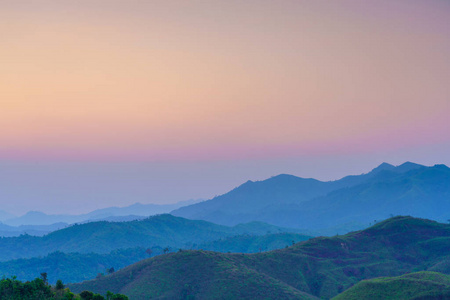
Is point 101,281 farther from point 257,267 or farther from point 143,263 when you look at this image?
point 257,267

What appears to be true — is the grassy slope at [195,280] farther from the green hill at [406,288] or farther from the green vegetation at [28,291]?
the green vegetation at [28,291]

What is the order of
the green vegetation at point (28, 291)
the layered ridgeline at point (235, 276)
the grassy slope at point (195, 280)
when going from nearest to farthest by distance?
the green vegetation at point (28, 291), the grassy slope at point (195, 280), the layered ridgeline at point (235, 276)

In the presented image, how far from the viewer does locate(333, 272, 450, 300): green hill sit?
5069 inches

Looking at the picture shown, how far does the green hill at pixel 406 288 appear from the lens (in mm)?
128750

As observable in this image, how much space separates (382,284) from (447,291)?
66.5ft

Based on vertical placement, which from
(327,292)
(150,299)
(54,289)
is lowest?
(327,292)

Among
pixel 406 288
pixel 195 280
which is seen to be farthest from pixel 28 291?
pixel 406 288

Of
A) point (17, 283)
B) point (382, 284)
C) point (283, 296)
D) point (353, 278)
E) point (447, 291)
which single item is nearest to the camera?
point (17, 283)

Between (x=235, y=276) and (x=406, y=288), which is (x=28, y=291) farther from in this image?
(x=406, y=288)

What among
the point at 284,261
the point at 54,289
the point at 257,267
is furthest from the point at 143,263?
the point at 54,289

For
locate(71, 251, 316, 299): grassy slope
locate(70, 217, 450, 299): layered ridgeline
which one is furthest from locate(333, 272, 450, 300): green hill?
locate(70, 217, 450, 299): layered ridgeline

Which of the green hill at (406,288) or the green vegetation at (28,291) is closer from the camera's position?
the green vegetation at (28,291)

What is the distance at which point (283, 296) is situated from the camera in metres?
154

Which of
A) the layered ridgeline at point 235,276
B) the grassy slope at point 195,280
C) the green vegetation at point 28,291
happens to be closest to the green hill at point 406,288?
the grassy slope at point 195,280
